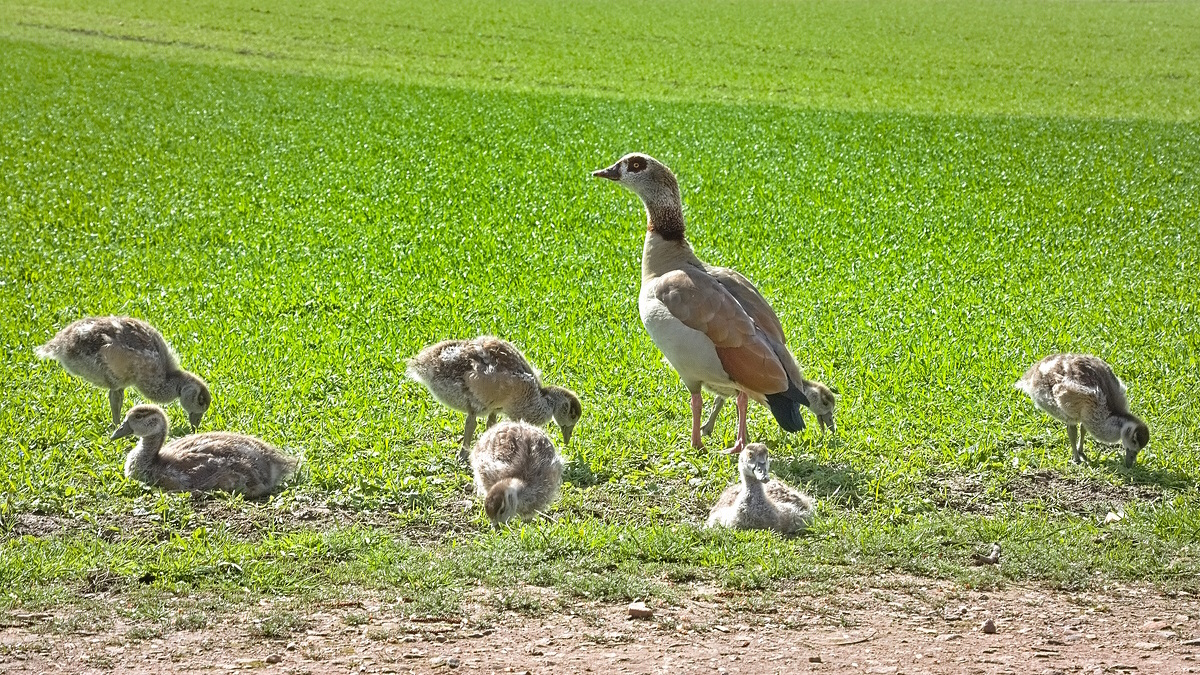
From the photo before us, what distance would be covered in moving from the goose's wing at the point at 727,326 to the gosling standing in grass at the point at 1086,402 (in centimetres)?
196

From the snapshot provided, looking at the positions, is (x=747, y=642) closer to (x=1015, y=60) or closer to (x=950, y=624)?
(x=950, y=624)

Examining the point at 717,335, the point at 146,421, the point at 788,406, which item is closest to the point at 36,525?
the point at 146,421

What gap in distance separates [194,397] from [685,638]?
16.5ft

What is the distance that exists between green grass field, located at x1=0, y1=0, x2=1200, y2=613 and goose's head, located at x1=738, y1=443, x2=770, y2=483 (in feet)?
1.35

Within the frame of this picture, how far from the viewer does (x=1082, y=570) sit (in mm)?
6832

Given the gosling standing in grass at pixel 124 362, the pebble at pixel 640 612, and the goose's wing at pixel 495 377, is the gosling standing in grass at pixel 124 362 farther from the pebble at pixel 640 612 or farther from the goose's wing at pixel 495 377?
the pebble at pixel 640 612

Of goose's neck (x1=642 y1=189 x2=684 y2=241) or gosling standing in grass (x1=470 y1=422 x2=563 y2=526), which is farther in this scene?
goose's neck (x1=642 y1=189 x2=684 y2=241)

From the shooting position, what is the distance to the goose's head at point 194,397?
945 cm

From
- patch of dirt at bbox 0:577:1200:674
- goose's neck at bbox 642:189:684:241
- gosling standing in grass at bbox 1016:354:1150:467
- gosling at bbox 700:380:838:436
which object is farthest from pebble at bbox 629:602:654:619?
goose's neck at bbox 642:189:684:241

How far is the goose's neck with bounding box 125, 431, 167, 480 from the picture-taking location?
26.6 feet

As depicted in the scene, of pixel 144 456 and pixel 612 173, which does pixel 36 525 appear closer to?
pixel 144 456

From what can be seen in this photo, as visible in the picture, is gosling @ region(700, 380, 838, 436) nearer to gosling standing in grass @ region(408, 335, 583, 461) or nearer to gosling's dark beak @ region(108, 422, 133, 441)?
gosling standing in grass @ region(408, 335, 583, 461)

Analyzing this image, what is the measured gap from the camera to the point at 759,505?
7410 millimetres

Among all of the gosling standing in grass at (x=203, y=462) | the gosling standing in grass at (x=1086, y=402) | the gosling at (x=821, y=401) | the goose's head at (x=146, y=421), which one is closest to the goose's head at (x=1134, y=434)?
the gosling standing in grass at (x=1086, y=402)
